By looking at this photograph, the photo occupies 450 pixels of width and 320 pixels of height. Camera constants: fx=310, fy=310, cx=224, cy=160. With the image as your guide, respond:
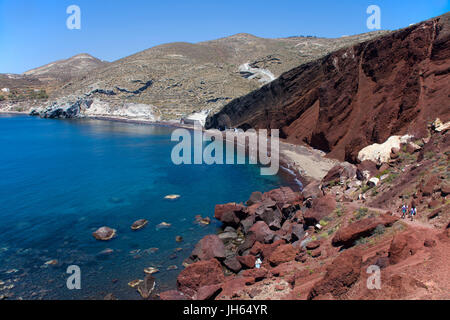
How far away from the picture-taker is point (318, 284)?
1084 cm

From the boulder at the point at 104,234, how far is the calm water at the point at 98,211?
41 cm

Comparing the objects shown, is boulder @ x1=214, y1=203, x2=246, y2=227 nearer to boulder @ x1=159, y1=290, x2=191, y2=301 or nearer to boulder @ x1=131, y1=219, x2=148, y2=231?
boulder @ x1=131, y1=219, x2=148, y2=231

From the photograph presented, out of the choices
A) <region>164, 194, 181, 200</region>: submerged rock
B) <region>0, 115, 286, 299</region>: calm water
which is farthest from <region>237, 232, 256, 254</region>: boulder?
<region>164, 194, 181, 200</region>: submerged rock

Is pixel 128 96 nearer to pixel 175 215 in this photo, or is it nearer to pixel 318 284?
pixel 175 215

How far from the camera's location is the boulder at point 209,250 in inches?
730

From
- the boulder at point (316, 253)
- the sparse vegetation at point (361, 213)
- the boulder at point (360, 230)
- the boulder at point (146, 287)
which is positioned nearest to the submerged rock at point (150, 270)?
the boulder at point (146, 287)

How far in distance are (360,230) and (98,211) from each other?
843 inches

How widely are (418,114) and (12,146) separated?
66081 millimetres

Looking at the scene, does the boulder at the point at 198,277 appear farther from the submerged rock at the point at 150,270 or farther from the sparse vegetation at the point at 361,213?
the sparse vegetation at the point at 361,213

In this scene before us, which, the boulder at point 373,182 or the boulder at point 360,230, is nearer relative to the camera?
the boulder at point 360,230

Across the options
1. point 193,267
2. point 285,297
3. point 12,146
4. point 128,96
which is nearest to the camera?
point 285,297

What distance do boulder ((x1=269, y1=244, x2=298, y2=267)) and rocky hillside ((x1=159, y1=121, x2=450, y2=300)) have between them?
0.05 m

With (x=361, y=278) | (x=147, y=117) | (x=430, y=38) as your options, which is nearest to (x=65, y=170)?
(x=361, y=278)

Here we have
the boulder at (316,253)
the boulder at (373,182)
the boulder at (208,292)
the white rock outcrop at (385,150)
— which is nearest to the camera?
the boulder at (208,292)
